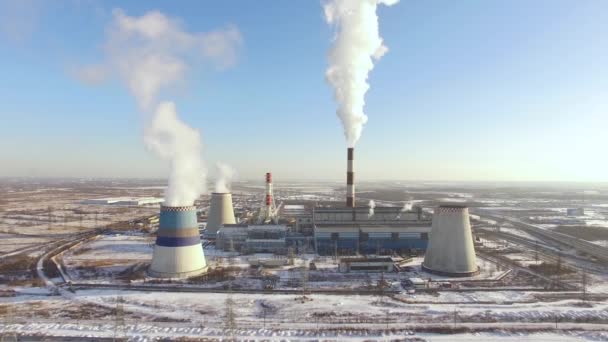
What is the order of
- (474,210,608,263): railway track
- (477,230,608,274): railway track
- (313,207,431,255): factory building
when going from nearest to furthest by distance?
1. (477,230,608,274): railway track
2. (313,207,431,255): factory building
3. (474,210,608,263): railway track

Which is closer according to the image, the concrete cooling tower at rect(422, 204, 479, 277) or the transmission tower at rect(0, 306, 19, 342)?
the transmission tower at rect(0, 306, 19, 342)

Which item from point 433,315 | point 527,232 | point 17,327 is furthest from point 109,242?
point 527,232

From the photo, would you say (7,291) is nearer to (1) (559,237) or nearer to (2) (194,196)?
(2) (194,196)

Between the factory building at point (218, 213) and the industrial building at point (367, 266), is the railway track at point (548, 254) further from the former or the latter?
the factory building at point (218, 213)

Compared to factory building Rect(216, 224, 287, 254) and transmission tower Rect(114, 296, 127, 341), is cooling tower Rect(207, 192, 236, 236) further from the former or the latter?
transmission tower Rect(114, 296, 127, 341)

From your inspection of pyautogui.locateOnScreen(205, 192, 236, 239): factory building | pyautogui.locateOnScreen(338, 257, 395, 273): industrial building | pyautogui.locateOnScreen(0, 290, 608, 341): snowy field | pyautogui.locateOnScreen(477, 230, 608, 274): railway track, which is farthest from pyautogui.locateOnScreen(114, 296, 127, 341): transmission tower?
pyautogui.locateOnScreen(477, 230, 608, 274): railway track

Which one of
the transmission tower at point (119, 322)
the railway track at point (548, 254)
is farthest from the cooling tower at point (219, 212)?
the railway track at point (548, 254)
